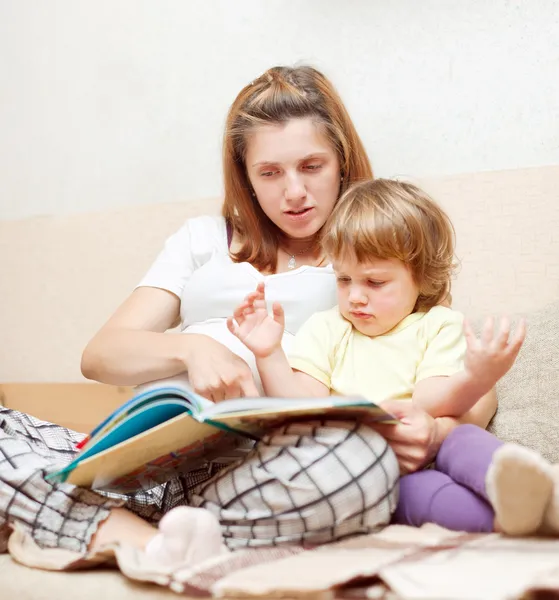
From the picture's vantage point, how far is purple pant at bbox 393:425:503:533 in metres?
0.81

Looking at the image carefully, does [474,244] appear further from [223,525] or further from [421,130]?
[223,525]

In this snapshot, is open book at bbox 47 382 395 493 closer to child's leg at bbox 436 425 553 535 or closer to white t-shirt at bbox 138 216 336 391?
Answer: child's leg at bbox 436 425 553 535

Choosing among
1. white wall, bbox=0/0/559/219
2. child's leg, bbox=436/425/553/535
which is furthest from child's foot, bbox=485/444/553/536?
white wall, bbox=0/0/559/219

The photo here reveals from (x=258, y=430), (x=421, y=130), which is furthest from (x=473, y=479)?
(x=421, y=130)

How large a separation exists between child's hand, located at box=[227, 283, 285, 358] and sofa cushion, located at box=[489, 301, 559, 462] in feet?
1.27

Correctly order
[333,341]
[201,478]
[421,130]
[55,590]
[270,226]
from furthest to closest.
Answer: [421,130] → [270,226] → [333,341] → [201,478] → [55,590]

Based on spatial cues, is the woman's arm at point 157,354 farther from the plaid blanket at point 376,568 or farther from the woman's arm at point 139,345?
the plaid blanket at point 376,568

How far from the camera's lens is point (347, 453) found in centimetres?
79

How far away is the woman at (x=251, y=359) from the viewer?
2.62 feet

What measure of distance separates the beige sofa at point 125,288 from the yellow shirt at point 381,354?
17 cm

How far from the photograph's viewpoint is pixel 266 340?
1.02 metres

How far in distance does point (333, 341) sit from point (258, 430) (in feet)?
0.97

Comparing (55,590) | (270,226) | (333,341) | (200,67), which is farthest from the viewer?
(200,67)

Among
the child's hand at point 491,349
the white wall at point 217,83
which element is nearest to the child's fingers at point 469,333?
the child's hand at point 491,349
